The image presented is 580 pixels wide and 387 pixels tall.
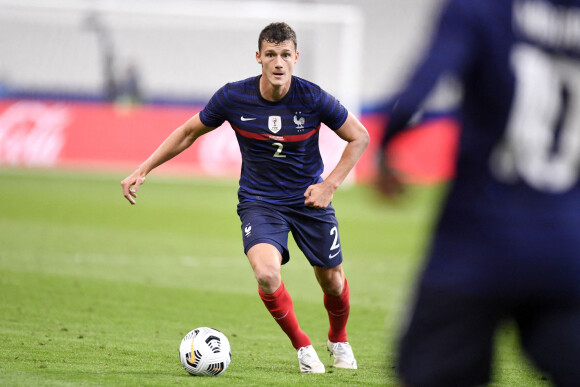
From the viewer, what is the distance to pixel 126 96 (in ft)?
83.7

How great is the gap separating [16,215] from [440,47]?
14.7m

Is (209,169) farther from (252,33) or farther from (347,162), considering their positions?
(347,162)

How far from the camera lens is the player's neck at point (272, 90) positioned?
19.3ft

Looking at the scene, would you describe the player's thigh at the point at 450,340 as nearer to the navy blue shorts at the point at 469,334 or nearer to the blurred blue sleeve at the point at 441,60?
the navy blue shorts at the point at 469,334

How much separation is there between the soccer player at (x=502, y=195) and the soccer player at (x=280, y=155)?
9.76 ft

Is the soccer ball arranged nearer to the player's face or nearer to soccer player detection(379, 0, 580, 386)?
the player's face

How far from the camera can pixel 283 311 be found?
5.88m

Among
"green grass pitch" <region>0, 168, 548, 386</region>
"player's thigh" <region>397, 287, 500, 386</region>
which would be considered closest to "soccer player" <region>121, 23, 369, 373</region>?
"green grass pitch" <region>0, 168, 548, 386</region>

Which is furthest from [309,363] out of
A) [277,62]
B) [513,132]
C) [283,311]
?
[513,132]

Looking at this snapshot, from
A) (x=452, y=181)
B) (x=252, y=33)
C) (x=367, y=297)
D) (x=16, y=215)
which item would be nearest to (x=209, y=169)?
(x=252, y=33)

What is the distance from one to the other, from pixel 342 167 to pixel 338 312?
1.15 meters

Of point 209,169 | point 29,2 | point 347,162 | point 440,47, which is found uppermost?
point 440,47

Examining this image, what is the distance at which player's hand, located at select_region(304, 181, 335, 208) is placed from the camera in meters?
5.63

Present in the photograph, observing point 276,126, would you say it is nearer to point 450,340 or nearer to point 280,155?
point 280,155
